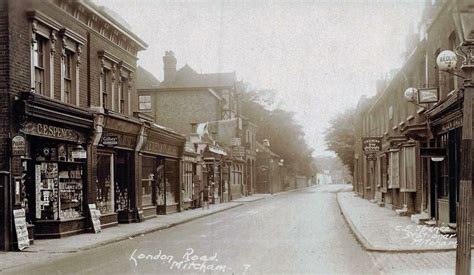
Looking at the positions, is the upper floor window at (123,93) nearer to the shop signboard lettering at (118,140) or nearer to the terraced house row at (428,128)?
the shop signboard lettering at (118,140)

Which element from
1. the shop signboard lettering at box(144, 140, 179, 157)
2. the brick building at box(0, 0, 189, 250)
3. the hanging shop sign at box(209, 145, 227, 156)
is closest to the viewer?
the brick building at box(0, 0, 189, 250)

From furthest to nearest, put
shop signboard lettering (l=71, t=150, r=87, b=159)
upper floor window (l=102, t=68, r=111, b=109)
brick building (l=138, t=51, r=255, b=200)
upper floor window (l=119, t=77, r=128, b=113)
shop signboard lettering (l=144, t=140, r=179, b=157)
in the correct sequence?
1. brick building (l=138, t=51, r=255, b=200)
2. shop signboard lettering (l=144, t=140, r=179, b=157)
3. upper floor window (l=119, t=77, r=128, b=113)
4. upper floor window (l=102, t=68, r=111, b=109)
5. shop signboard lettering (l=71, t=150, r=87, b=159)

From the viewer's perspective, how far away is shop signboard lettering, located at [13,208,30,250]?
15141 millimetres

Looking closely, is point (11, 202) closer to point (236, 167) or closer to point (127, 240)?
point (127, 240)

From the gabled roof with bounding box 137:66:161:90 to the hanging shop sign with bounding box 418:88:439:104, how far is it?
37959mm

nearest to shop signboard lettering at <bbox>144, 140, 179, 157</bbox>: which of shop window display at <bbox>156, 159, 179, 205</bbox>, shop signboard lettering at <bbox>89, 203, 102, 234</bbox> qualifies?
shop window display at <bbox>156, 159, 179, 205</bbox>

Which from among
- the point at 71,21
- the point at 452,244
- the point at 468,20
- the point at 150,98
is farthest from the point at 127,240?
the point at 150,98

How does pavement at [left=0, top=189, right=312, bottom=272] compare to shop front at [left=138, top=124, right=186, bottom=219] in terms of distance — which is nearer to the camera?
pavement at [left=0, top=189, right=312, bottom=272]

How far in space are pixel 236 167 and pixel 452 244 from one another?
1609 inches

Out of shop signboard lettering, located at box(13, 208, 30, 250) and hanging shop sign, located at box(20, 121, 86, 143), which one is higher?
hanging shop sign, located at box(20, 121, 86, 143)

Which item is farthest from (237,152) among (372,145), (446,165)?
(446,165)

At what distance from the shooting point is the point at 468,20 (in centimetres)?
896

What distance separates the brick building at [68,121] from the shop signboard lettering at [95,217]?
17 centimetres

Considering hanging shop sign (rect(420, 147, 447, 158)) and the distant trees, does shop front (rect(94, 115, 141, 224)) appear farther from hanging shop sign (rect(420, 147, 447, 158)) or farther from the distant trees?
the distant trees
